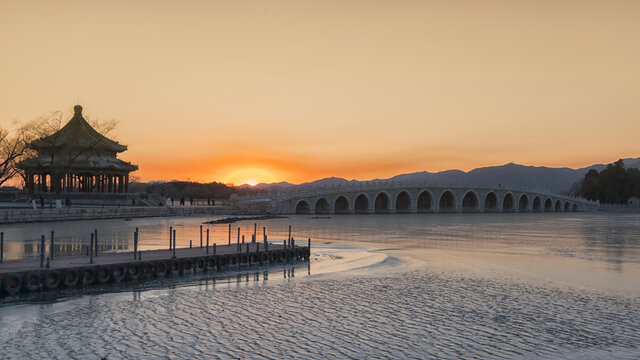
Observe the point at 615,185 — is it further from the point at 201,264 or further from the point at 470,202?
the point at 201,264

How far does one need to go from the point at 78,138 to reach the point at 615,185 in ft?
427

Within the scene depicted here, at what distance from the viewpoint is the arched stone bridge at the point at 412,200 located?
287 ft

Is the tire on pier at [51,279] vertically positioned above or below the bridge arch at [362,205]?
below

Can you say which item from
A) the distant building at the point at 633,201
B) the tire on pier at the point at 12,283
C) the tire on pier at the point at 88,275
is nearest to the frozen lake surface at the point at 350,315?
the tire on pier at the point at 12,283

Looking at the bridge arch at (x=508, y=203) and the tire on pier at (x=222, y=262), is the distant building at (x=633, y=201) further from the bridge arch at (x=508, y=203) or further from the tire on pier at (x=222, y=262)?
the tire on pier at (x=222, y=262)

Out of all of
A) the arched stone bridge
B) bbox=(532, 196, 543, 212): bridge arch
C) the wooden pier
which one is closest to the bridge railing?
the arched stone bridge

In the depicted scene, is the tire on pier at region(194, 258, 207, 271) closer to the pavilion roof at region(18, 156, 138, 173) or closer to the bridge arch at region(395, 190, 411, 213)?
the pavilion roof at region(18, 156, 138, 173)

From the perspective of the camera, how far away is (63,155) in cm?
6562

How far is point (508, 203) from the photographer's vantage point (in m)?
134

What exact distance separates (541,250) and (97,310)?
94.2 feet

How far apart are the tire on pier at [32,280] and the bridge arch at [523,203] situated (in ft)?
421

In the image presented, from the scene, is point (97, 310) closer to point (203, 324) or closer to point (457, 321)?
point (203, 324)

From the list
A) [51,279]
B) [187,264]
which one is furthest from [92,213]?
[51,279]

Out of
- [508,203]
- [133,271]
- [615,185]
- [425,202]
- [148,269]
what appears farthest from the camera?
[615,185]
